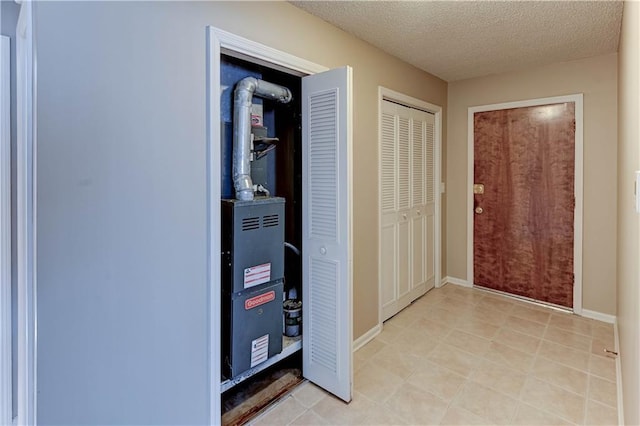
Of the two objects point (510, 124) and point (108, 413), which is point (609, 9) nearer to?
point (510, 124)

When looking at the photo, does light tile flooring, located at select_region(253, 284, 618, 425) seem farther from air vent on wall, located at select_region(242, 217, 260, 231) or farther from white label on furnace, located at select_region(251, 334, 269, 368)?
air vent on wall, located at select_region(242, 217, 260, 231)

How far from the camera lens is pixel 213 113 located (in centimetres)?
168

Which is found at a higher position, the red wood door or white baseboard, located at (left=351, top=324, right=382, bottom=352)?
the red wood door

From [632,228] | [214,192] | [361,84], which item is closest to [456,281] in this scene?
[361,84]

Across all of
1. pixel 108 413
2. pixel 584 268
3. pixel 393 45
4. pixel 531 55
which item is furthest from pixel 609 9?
pixel 108 413

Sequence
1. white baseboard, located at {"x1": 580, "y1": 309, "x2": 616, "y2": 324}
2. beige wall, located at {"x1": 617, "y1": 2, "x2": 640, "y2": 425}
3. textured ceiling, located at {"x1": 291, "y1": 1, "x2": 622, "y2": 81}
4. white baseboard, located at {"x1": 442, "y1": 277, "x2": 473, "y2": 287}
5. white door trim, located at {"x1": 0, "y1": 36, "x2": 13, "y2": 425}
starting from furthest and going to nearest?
white baseboard, located at {"x1": 442, "y1": 277, "x2": 473, "y2": 287}
white baseboard, located at {"x1": 580, "y1": 309, "x2": 616, "y2": 324}
textured ceiling, located at {"x1": 291, "y1": 1, "x2": 622, "y2": 81}
white door trim, located at {"x1": 0, "y1": 36, "x2": 13, "y2": 425}
beige wall, located at {"x1": 617, "y1": 2, "x2": 640, "y2": 425}

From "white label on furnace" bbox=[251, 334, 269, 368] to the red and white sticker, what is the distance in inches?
7.9

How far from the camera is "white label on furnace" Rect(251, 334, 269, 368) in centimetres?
199

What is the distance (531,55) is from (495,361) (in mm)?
2622

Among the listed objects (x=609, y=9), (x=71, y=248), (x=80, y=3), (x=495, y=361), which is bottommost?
Answer: (x=495, y=361)

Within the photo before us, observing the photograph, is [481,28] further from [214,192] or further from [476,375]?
[476,375]

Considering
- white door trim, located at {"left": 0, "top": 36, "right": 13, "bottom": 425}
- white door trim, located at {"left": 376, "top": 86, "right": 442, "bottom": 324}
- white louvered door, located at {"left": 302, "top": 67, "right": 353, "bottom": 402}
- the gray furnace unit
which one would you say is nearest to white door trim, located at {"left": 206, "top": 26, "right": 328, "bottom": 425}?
the gray furnace unit

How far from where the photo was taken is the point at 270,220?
6.61 feet

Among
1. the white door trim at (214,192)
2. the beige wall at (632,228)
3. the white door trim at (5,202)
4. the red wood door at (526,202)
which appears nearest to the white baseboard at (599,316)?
the red wood door at (526,202)
